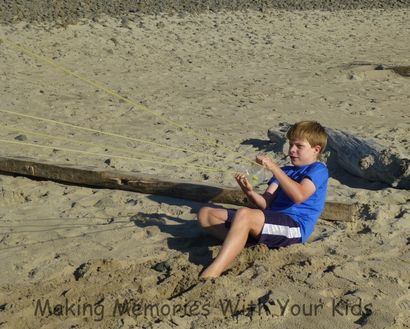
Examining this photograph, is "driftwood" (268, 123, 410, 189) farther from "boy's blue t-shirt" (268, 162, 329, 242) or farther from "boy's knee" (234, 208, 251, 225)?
"boy's knee" (234, 208, 251, 225)

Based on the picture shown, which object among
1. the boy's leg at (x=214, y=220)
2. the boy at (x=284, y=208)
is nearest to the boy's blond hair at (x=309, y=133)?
the boy at (x=284, y=208)

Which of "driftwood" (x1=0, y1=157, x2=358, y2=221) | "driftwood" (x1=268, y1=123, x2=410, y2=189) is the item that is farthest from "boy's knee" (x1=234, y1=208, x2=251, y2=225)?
"driftwood" (x1=268, y1=123, x2=410, y2=189)

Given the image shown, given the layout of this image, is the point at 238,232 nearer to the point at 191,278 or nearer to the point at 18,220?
the point at 191,278

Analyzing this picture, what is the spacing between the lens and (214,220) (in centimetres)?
501

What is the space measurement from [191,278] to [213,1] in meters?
12.9

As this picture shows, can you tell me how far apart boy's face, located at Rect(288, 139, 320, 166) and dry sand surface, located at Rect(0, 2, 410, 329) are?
20.8 inches

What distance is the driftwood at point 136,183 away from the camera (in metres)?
Answer: 5.43

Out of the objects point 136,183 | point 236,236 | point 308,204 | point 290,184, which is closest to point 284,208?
point 308,204

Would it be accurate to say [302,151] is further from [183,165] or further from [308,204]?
[183,165]

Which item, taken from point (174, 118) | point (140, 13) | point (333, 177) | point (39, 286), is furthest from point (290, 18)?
point (39, 286)

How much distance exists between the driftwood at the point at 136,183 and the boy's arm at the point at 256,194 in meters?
0.49

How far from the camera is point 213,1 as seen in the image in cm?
1686

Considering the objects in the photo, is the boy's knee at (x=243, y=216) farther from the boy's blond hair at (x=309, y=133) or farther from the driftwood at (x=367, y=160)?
the driftwood at (x=367, y=160)

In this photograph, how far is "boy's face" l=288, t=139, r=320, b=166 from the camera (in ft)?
16.1
